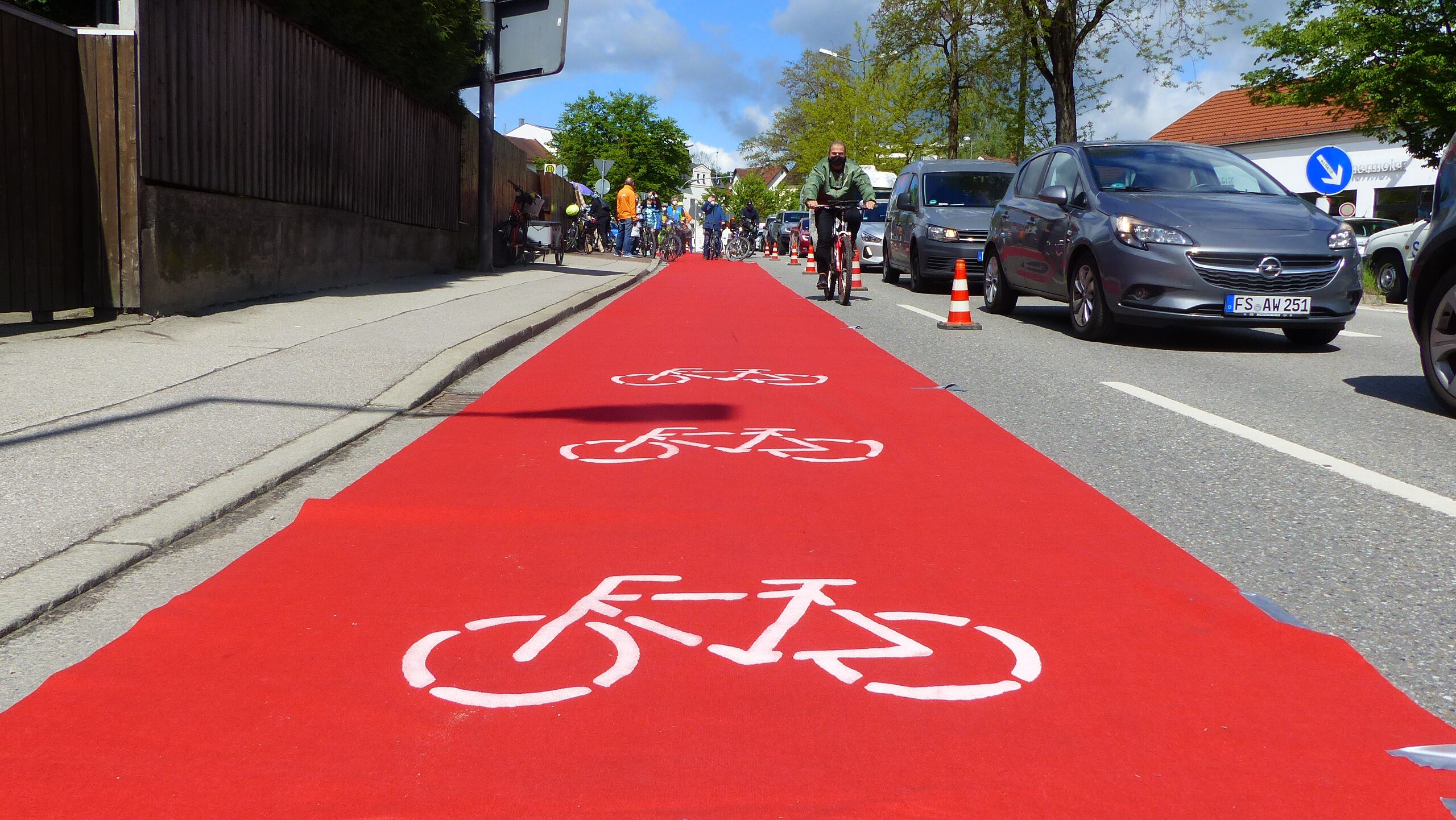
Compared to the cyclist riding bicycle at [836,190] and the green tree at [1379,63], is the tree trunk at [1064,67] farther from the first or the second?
the cyclist riding bicycle at [836,190]

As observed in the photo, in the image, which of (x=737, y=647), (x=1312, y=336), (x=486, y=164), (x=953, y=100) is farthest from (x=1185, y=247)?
(x=953, y=100)

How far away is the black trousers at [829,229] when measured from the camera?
1545 cm

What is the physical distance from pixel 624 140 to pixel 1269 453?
107314 millimetres

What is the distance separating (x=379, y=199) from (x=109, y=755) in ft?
47.9

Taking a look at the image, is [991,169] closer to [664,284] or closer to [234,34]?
[664,284]

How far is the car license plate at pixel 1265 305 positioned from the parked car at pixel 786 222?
36389 mm

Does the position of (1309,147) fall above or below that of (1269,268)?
above

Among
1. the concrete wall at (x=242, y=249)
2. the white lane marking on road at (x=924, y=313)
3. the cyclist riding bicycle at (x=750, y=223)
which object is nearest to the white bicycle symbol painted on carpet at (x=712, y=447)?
the concrete wall at (x=242, y=249)

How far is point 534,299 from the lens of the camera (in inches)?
570

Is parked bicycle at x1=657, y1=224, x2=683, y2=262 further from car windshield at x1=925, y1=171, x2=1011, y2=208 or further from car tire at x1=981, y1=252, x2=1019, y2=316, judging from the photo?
car tire at x1=981, y1=252, x2=1019, y2=316

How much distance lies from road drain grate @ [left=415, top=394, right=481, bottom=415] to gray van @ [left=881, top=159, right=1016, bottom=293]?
10.8 meters

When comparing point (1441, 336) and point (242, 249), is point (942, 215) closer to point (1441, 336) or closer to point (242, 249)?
point (242, 249)

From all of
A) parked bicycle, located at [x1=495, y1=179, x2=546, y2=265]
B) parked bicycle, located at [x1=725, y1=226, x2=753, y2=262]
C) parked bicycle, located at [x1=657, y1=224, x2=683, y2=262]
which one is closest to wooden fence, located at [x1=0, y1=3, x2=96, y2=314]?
parked bicycle, located at [x1=495, y1=179, x2=546, y2=265]

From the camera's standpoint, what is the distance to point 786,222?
2041 inches
